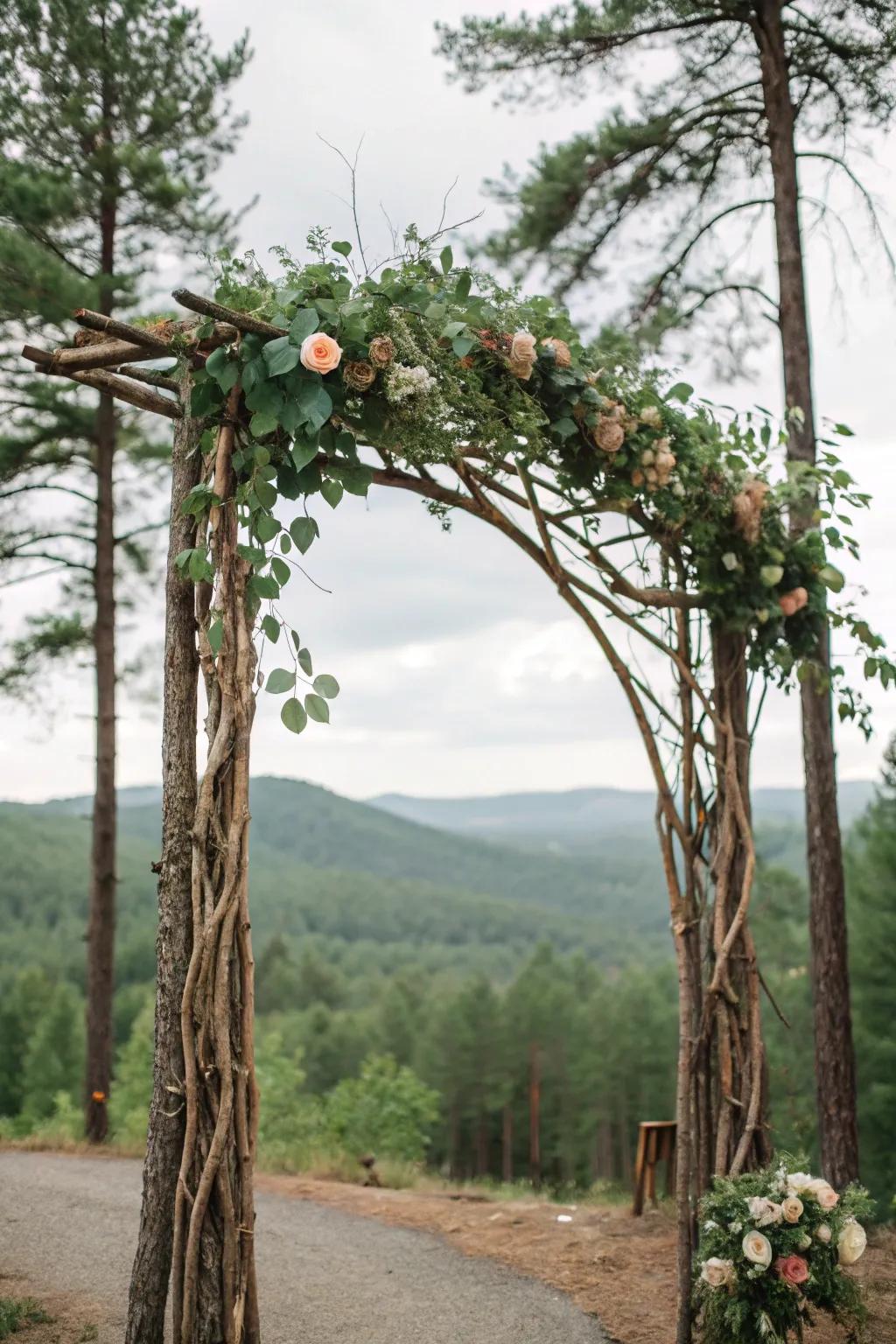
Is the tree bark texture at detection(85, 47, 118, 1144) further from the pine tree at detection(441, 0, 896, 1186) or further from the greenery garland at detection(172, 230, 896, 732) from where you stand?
the greenery garland at detection(172, 230, 896, 732)

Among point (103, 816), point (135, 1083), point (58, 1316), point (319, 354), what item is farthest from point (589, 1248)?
point (135, 1083)

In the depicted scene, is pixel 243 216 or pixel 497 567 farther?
pixel 243 216

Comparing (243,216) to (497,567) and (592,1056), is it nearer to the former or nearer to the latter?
(497,567)

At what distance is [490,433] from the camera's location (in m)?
3.13

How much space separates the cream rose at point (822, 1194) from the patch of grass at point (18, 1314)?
234 centimetres

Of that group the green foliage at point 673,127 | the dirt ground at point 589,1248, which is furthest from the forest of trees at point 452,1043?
the green foliage at point 673,127

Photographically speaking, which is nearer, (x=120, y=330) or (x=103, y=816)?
(x=120, y=330)

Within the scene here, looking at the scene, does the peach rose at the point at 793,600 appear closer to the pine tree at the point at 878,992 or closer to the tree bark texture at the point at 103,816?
the tree bark texture at the point at 103,816

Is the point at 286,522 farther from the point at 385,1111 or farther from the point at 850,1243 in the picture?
the point at 385,1111

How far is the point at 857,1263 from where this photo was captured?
399cm

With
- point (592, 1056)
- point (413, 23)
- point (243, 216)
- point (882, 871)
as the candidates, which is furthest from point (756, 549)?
point (592, 1056)

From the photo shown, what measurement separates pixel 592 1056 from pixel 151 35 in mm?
25036

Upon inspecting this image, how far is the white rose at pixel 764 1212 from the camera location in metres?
2.98

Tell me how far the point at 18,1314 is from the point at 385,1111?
374 inches
